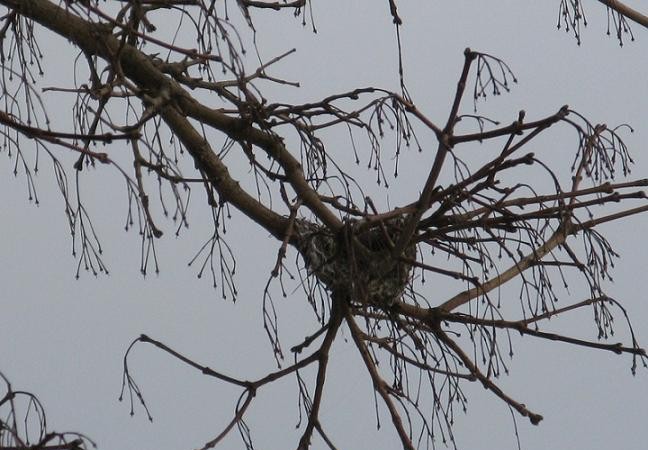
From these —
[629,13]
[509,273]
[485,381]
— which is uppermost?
[629,13]

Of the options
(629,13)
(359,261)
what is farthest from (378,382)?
(629,13)

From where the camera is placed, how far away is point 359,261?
1.59 meters

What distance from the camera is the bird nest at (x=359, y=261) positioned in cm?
154

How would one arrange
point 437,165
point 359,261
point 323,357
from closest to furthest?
point 437,165 → point 359,261 → point 323,357

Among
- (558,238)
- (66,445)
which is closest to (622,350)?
(558,238)

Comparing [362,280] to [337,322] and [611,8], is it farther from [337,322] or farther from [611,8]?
[611,8]

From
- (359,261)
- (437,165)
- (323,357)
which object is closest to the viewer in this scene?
(437,165)

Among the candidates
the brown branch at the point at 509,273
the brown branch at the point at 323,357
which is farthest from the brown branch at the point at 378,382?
the brown branch at the point at 509,273

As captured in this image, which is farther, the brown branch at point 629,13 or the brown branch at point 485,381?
the brown branch at point 629,13

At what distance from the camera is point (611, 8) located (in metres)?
1.97

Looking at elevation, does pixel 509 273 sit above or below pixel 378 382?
above

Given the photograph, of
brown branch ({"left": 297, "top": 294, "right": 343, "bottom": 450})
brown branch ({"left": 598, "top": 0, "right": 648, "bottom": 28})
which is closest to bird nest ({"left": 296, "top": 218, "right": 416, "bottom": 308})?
brown branch ({"left": 297, "top": 294, "right": 343, "bottom": 450})

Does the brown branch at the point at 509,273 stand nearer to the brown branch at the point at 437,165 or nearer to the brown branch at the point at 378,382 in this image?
the brown branch at the point at 378,382

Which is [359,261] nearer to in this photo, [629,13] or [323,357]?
[323,357]
